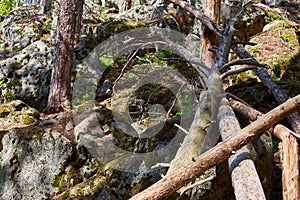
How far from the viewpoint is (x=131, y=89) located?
27.7 ft

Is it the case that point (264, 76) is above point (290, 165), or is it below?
above

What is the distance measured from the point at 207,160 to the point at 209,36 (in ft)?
12.3

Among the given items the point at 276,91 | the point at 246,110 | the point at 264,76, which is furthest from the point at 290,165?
the point at 264,76

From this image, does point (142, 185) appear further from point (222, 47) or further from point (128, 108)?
point (128, 108)

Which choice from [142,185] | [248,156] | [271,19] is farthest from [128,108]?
[271,19]

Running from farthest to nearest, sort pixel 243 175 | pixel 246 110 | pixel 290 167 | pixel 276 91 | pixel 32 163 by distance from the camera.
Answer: pixel 276 91 → pixel 32 163 → pixel 246 110 → pixel 290 167 → pixel 243 175

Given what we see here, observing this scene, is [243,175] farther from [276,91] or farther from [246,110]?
[276,91]

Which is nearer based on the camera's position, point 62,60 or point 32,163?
point 32,163

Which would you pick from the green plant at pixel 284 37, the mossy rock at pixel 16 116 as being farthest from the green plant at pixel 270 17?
the mossy rock at pixel 16 116

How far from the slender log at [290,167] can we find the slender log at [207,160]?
0.25 meters

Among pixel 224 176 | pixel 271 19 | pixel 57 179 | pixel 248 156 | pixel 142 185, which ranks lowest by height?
pixel 57 179

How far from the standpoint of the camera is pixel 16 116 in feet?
22.4

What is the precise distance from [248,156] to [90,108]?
11.8 ft

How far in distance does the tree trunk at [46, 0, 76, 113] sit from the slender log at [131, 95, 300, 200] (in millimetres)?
5099
